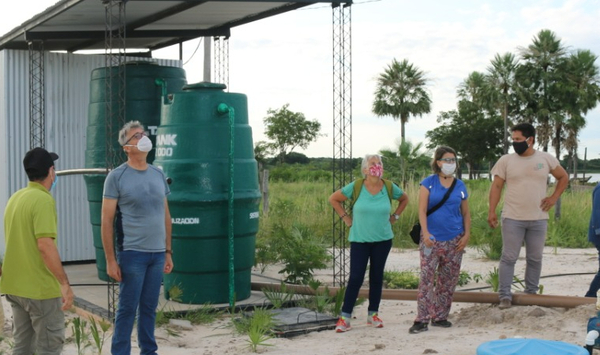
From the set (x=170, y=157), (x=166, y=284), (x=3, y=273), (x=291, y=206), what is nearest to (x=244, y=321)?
(x=166, y=284)

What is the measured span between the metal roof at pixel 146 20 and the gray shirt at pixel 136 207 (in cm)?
340

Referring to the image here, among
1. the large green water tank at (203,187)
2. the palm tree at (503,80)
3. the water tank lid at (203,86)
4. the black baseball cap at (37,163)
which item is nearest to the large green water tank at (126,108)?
the large green water tank at (203,187)

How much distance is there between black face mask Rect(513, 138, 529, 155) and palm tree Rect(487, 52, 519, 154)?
33.3 meters

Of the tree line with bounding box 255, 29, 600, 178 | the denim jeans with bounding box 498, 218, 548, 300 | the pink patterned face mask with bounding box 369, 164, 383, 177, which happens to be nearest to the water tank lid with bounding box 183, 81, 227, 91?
the pink patterned face mask with bounding box 369, 164, 383, 177

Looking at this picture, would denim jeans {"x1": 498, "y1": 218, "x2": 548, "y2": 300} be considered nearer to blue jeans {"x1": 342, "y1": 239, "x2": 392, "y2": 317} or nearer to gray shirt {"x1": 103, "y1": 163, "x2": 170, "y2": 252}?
blue jeans {"x1": 342, "y1": 239, "x2": 392, "y2": 317}

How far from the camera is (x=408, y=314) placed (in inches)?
336

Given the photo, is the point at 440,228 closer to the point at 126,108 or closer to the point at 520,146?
the point at 520,146

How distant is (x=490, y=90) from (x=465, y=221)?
36838 mm

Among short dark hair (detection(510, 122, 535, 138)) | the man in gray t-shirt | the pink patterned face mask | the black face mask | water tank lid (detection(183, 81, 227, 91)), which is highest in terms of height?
water tank lid (detection(183, 81, 227, 91))

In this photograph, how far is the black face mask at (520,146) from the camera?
7742mm

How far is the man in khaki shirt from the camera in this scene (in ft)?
25.5

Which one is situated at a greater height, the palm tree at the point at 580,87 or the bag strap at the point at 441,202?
the palm tree at the point at 580,87

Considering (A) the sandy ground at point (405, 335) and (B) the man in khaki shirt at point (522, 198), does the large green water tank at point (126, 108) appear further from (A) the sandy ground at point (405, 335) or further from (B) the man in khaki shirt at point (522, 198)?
(B) the man in khaki shirt at point (522, 198)

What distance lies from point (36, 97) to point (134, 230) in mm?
6605
